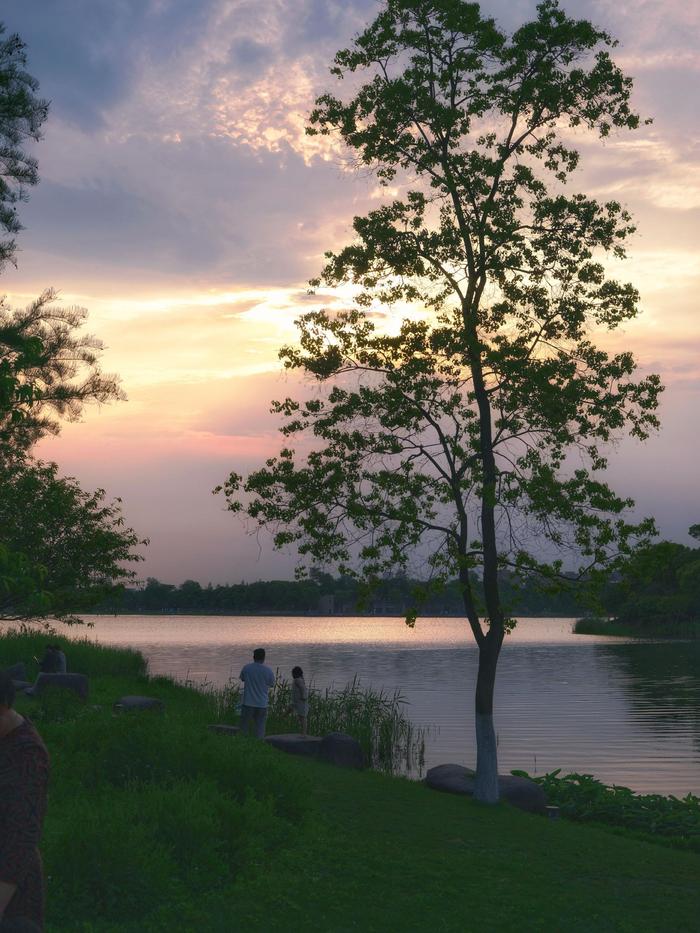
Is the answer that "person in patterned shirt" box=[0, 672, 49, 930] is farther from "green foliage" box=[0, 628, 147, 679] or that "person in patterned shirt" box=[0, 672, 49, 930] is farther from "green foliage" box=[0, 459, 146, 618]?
"green foliage" box=[0, 628, 147, 679]

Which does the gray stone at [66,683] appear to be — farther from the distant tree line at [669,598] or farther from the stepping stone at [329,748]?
the distant tree line at [669,598]

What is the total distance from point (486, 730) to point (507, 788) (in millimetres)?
1719

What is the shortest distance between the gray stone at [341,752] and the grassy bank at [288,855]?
3.23 metres

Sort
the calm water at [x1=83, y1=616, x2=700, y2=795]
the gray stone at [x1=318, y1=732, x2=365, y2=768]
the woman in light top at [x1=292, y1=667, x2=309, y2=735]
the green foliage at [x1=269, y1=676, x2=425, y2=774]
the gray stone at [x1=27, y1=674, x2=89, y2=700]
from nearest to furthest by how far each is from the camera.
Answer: the gray stone at [x1=318, y1=732, x2=365, y2=768] → the woman in light top at [x1=292, y1=667, x2=309, y2=735] → the gray stone at [x1=27, y1=674, x2=89, y2=700] → the green foliage at [x1=269, y1=676, x2=425, y2=774] → the calm water at [x1=83, y1=616, x2=700, y2=795]

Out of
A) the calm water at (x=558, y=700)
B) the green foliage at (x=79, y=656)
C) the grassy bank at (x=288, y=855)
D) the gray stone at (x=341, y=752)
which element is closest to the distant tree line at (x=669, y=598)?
the calm water at (x=558, y=700)

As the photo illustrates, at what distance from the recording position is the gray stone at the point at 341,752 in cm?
2094

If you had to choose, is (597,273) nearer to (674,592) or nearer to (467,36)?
(467,36)

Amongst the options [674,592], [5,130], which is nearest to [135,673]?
[5,130]

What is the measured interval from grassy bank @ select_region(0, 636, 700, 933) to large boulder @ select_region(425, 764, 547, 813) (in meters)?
1.75

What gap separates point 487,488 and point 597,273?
16.6 feet

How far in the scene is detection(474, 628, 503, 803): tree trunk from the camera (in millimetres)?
18391

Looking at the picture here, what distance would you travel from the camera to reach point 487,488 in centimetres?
1848

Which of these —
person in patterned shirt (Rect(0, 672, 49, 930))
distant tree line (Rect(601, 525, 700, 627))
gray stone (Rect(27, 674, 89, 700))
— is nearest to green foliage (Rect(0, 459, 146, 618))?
gray stone (Rect(27, 674, 89, 700))

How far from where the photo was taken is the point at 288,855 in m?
12.1
